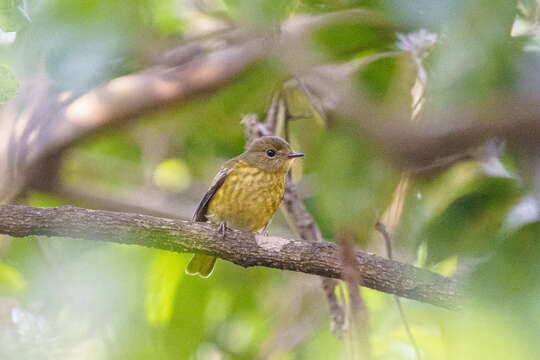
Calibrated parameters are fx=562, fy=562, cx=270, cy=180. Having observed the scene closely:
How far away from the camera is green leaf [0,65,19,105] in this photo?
2.33ft

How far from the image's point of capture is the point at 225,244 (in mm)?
2162

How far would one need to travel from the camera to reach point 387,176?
1213 mm

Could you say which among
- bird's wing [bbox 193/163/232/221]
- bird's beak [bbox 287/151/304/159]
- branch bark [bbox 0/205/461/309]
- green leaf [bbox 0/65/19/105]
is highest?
bird's wing [bbox 193/163/232/221]

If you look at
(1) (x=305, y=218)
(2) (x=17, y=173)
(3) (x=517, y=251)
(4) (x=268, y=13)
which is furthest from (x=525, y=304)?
(2) (x=17, y=173)

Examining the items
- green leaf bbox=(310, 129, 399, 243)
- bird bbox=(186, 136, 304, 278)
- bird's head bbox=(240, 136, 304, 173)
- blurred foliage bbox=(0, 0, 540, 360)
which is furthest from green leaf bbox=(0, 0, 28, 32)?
bird bbox=(186, 136, 304, 278)

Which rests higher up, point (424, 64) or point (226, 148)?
point (226, 148)

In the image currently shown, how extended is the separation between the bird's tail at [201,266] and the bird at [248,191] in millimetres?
401

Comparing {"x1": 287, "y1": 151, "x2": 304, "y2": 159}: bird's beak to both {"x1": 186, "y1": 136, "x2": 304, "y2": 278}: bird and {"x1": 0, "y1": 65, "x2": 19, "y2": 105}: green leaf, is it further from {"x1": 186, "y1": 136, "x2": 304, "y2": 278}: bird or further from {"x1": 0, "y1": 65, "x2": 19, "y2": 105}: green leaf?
{"x1": 0, "y1": 65, "x2": 19, "y2": 105}: green leaf

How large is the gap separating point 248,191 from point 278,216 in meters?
0.88

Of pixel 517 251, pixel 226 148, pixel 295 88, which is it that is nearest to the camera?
pixel 517 251

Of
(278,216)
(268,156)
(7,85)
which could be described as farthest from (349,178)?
(278,216)

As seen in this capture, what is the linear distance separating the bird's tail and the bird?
1.32 feet

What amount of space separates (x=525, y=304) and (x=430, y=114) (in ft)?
1.42

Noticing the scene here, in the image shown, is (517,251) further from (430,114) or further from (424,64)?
(424,64)
